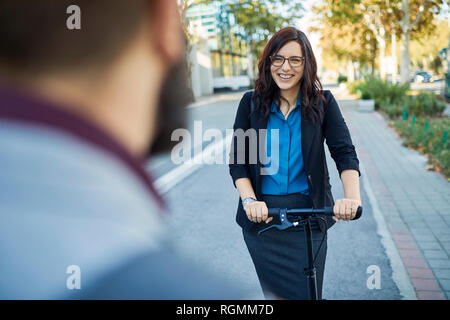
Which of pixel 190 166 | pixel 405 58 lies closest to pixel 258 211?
pixel 190 166

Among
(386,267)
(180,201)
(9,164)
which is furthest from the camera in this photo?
(180,201)

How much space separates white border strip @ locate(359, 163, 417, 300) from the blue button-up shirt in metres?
1.64

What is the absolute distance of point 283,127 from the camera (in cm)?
188

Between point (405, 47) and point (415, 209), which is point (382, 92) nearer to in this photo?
point (405, 47)

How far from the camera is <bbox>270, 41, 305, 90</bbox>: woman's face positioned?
70.9 inches

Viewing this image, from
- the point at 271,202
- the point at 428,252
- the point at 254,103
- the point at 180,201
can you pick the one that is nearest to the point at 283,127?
the point at 254,103

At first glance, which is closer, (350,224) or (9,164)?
(9,164)

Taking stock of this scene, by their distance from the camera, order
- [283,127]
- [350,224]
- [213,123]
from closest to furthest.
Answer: [283,127] < [350,224] < [213,123]

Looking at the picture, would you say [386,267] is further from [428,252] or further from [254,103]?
[254,103]

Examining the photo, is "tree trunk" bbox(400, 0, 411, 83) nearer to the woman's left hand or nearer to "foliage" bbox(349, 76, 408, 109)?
"foliage" bbox(349, 76, 408, 109)

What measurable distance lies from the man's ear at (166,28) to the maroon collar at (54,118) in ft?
0.67

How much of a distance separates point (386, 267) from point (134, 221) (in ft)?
11.2

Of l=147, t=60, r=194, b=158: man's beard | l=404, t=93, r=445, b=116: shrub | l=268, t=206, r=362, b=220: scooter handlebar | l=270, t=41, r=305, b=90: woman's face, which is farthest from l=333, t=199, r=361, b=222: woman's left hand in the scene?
l=404, t=93, r=445, b=116: shrub

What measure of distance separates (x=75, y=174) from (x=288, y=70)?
1.49 metres
